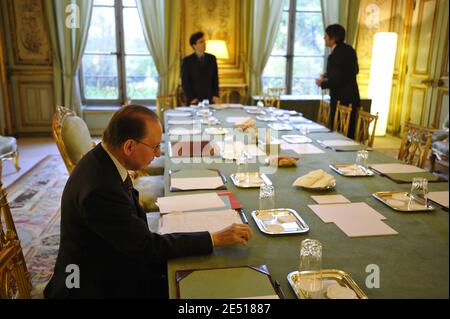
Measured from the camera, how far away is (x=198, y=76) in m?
4.94

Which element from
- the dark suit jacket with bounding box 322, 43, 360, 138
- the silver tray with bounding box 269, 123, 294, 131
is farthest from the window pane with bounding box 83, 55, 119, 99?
the silver tray with bounding box 269, 123, 294, 131

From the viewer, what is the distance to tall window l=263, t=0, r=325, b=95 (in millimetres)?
6281

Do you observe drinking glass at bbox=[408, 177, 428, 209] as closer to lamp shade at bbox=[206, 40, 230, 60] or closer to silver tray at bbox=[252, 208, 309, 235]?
silver tray at bbox=[252, 208, 309, 235]

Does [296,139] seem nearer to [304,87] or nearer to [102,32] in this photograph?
[304,87]

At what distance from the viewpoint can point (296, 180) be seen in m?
1.89

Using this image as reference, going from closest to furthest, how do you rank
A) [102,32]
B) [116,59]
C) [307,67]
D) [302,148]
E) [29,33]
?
[302,148] → [29,33] → [102,32] → [116,59] → [307,67]

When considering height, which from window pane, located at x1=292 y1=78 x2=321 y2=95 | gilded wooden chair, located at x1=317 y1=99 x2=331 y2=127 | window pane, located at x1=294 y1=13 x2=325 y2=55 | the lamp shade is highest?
window pane, located at x1=294 y1=13 x2=325 y2=55

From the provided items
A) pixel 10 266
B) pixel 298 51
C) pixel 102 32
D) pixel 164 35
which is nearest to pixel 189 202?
pixel 10 266

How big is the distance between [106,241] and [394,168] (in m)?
1.64

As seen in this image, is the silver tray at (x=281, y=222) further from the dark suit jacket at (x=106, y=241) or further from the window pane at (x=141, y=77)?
the window pane at (x=141, y=77)

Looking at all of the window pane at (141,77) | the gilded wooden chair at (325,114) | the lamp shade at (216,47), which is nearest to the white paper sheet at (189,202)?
the gilded wooden chair at (325,114)

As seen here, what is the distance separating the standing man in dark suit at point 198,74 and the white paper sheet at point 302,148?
2399 millimetres
